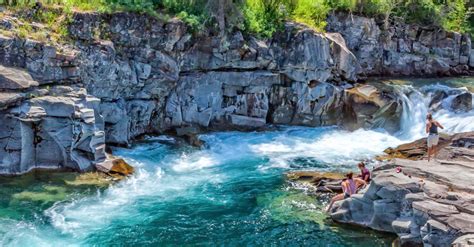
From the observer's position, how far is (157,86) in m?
23.4

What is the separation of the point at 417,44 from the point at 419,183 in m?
21.3

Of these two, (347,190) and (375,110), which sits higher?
(375,110)

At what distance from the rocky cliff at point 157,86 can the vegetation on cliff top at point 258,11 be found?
1.77 feet

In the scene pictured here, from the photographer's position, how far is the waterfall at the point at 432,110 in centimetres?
2456

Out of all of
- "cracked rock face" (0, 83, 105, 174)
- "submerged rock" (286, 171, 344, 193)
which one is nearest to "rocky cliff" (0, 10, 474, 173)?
"cracked rock face" (0, 83, 105, 174)

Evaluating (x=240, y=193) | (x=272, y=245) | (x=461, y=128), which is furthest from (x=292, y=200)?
(x=461, y=128)

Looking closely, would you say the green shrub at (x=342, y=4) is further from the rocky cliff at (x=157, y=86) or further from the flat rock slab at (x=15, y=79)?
the flat rock slab at (x=15, y=79)

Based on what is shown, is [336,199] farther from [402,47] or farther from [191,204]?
[402,47]

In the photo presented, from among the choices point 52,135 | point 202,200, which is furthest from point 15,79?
point 202,200

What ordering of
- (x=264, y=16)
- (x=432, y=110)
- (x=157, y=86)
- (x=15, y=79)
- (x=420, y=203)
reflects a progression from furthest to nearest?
(x=264, y=16)
(x=432, y=110)
(x=157, y=86)
(x=15, y=79)
(x=420, y=203)

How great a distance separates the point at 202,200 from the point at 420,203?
7.14m

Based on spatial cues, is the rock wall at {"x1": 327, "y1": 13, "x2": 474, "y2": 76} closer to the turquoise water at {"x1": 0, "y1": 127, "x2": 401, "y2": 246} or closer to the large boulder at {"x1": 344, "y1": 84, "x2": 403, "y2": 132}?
the large boulder at {"x1": 344, "y1": 84, "x2": 403, "y2": 132}

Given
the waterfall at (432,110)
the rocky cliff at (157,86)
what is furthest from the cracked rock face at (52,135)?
the waterfall at (432,110)

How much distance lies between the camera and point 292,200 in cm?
1734
